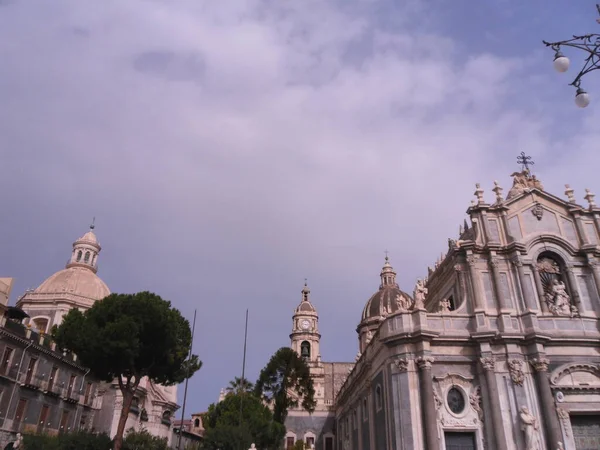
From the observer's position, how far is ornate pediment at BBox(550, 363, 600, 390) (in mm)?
27312

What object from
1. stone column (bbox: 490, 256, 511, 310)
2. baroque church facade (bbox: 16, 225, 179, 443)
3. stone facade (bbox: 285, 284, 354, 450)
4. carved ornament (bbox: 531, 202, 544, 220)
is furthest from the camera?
stone facade (bbox: 285, 284, 354, 450)

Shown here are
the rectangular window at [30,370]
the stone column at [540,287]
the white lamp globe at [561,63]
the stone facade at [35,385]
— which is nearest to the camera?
the white lamp globe at [561,63]

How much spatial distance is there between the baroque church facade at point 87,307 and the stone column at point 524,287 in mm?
36823

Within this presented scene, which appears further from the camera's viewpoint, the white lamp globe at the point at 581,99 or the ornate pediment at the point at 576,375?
the ornate pediment at the point at 576,375

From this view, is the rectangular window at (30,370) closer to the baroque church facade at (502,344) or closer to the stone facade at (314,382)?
the baroque church facade at (502,344)

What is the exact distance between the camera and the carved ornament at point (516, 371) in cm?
2705

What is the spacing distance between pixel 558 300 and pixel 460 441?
10424mm

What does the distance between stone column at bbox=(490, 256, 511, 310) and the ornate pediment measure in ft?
14.2

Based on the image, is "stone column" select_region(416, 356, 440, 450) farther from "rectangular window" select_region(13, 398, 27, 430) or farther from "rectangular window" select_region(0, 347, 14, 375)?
"rectangular window" select_region(13, 398, 27, 430)

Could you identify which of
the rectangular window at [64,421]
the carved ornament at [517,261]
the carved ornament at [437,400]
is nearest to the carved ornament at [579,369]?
the carved ornament at [517,261]

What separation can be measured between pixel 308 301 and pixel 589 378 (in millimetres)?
52142

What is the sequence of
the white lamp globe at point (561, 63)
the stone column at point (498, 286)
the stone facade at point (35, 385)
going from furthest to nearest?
the stone facade at point (35, 385)
the stone column at point (498, 286)
the white lamp globe at point (561, 63)

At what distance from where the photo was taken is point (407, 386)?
26812 millimetres

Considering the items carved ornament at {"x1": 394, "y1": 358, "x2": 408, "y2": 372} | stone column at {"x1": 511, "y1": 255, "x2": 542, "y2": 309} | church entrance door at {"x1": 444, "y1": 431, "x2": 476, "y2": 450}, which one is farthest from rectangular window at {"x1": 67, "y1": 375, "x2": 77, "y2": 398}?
stone column at {"x1": 511, "y1": 255, "x2": 542, "y2": 309}
